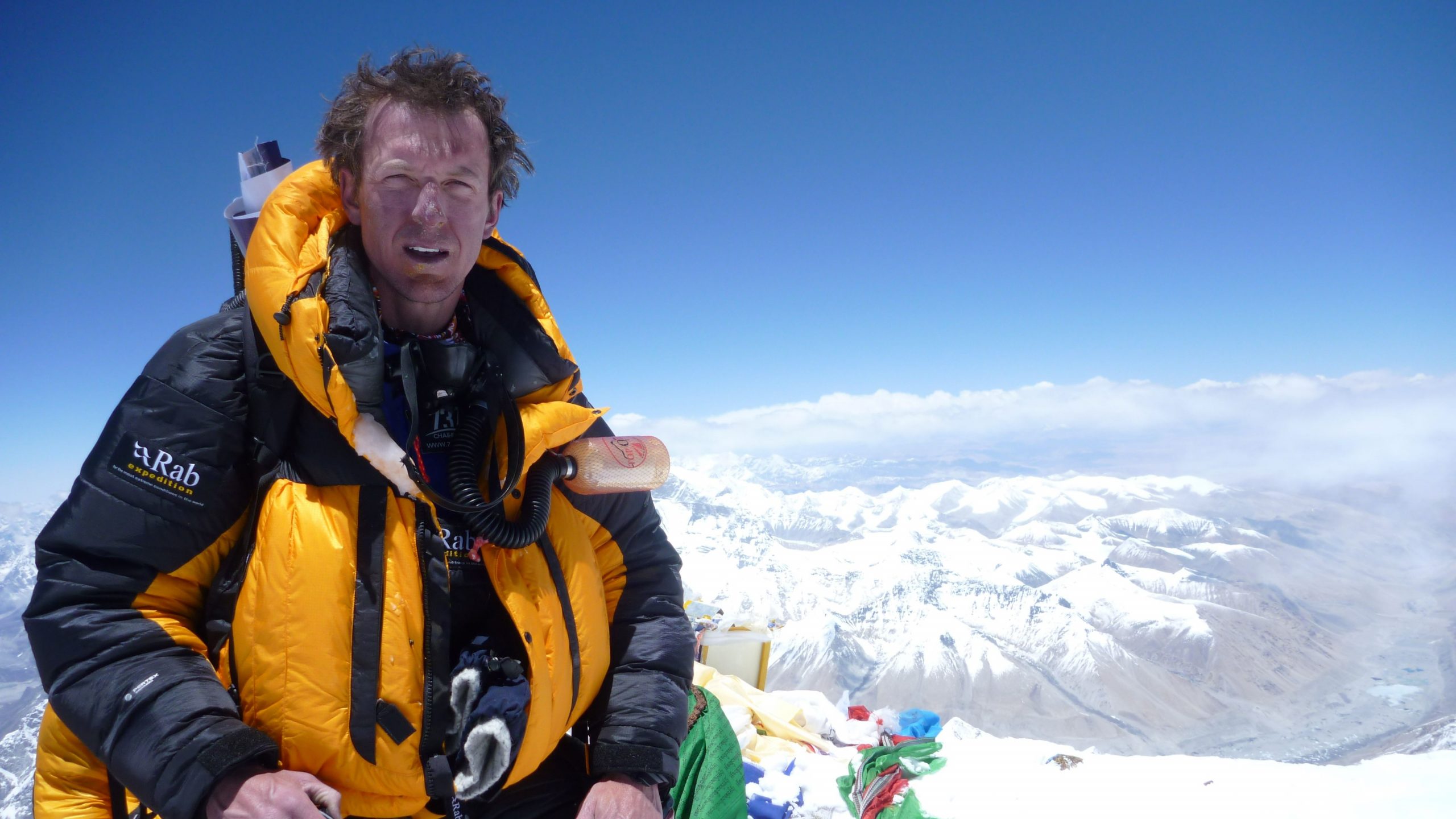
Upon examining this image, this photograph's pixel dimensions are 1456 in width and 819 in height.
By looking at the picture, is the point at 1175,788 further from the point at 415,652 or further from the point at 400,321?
the point at 400,321

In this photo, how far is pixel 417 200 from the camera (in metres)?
2.01

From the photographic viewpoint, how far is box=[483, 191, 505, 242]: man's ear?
2.36 meters

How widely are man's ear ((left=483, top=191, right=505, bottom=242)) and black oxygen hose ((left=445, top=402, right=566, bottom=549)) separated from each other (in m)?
0.67

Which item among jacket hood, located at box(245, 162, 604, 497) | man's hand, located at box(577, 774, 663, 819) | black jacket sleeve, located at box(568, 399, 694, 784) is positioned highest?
jacket hood, located at box(245, 162, 604, 497)

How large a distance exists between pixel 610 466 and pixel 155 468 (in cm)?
122

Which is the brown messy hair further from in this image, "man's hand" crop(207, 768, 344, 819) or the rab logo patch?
"man's hand" crop(207, 768, 344, 819)

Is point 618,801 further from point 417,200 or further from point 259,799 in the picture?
point 417,200

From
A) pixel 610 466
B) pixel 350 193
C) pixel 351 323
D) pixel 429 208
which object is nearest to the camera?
pixel 351 323

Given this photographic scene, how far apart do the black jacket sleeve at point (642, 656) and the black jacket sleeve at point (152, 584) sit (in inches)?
38.3

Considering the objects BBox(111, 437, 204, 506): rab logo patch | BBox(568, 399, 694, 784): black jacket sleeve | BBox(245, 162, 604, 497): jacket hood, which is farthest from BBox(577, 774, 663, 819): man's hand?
BBox(111, 437, 204, 506): rab logo patch

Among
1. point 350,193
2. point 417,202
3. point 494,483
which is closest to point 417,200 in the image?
point 417,202

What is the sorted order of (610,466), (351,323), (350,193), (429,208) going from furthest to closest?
(610,466) < (350,193) < (429,208) < (351,323)

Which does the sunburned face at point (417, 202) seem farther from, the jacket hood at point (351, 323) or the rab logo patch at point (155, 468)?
the rab logo patch at point (155, 468)

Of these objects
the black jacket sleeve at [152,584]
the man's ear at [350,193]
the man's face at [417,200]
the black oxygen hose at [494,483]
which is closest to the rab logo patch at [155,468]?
the black jacket sleeve at [152,584]
